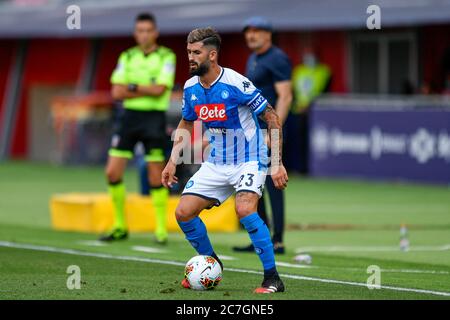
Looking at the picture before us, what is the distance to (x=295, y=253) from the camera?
13.5 metres

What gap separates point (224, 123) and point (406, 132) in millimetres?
13743

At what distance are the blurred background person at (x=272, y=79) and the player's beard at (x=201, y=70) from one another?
126 inches

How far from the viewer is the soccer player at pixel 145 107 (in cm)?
1440

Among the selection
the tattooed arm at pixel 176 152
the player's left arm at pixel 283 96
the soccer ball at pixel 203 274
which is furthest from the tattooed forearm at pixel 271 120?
the player's left arm at pixel 283 96

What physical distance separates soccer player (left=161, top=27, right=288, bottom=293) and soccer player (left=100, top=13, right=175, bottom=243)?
163 inches

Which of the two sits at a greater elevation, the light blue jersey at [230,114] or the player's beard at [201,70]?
the player's beard at [201,70]

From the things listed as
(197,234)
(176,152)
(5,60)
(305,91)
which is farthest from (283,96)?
(5,60)

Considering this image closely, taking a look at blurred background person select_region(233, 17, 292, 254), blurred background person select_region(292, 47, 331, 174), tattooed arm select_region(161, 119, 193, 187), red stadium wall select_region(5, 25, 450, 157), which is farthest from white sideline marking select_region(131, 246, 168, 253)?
red stadium wall select_region(5, 25, 450, 157)

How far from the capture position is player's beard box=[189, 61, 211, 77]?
393 inches

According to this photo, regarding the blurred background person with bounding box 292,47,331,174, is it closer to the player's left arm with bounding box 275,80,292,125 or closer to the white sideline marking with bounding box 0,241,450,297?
the player's left arm with bounding box 275,80,292,125

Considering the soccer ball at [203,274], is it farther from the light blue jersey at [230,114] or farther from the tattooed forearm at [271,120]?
the tattooed forearm at [271,120]

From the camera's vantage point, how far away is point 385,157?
2389 cm

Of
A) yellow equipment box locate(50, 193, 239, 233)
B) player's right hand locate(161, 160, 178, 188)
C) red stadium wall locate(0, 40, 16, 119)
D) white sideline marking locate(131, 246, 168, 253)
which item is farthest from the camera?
red stadium wall locate(0, 40, 16, 119)
